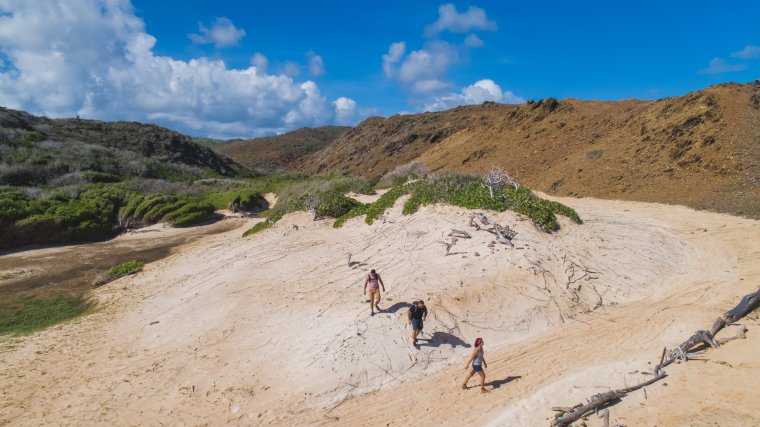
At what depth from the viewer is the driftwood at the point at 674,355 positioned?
19.9 feet

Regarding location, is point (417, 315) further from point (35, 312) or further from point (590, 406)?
point (35, 312)

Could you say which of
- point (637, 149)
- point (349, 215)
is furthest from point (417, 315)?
point (637, 149)

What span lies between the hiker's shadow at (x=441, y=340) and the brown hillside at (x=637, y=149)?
14713 millimetres

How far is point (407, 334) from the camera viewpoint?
28.3 ft

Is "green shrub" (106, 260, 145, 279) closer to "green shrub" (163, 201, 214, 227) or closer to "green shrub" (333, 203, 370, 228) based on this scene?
"green shrub" (333, 203, 370, 228)

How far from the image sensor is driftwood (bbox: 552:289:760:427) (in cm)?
606

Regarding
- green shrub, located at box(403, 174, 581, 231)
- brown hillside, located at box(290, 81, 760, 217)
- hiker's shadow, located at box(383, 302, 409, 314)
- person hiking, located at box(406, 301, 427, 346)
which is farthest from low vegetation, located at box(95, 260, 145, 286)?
brown hillside, located at box(290, 81, 760, 217)

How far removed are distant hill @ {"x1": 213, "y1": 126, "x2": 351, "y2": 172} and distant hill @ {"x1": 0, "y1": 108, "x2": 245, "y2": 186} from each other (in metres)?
28.4

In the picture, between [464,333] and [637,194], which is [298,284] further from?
[637,194]

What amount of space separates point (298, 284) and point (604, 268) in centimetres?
880

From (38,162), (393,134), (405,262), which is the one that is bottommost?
(405,262)

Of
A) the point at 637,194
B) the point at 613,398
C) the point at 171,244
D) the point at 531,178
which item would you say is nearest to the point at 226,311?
the point at 613,398

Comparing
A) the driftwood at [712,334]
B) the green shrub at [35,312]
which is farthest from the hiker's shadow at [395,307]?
the green shrub at [35,312]

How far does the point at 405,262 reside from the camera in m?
11.5
